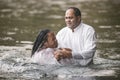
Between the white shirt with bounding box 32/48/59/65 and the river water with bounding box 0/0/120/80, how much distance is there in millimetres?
146

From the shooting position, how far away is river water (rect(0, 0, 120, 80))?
1002 centimetres

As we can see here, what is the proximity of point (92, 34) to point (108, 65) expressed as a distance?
0.92m

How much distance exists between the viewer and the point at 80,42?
10.6 metres

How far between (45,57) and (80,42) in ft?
2.64

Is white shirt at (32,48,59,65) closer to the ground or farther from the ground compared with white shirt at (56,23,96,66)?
closer to the ground

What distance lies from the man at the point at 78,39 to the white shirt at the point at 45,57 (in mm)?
336

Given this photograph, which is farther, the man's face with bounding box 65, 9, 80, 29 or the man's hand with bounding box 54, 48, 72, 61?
the man's face with bounding box 65, 9, 80, 29

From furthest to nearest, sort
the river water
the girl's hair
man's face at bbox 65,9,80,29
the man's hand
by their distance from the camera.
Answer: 1. the girl's hair
2. man's face at bbox 65,9,80,29
3. the man's hand
4. the river water

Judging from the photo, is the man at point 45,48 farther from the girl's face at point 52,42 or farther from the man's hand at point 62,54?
the man's hand at point 62,54

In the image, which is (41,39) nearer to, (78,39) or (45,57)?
(45,57)

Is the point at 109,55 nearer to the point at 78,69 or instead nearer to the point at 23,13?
the point at 78,69

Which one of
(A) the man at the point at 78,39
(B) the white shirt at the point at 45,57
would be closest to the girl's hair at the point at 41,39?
(B) the white shirt at the point at 45,57

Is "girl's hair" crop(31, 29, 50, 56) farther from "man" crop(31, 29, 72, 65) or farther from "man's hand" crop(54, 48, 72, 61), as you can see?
"man's hand" crop(54, 48, 72, 61)

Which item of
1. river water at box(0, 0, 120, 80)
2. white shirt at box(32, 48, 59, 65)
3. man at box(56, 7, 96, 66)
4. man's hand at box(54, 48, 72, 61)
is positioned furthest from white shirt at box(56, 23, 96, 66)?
white shirt at box(32, 48, 59, 65)
